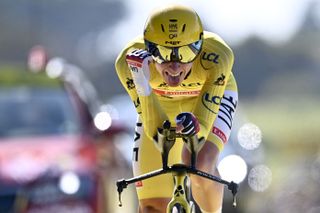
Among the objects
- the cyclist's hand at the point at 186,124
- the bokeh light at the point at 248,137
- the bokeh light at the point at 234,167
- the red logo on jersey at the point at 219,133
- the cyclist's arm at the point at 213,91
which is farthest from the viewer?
the bokeh light at the point at 248,137

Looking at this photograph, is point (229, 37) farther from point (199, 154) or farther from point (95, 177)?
point (199, 154)

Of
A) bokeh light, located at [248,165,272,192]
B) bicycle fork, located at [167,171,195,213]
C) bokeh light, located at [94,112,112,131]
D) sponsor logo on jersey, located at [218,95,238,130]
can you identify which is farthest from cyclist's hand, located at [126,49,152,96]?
bokeh light, located at [248,165,272,192]

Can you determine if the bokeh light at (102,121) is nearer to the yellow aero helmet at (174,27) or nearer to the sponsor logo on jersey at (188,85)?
the sponsor logo on jersey at (188,85)

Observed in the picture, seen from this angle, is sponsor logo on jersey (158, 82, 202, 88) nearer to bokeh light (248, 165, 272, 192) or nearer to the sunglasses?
the sunglasses

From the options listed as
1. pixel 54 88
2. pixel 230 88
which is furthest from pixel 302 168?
pixel 230 88

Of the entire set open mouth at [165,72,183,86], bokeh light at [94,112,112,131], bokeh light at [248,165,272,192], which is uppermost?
bokeh light at [248,165,272,192]

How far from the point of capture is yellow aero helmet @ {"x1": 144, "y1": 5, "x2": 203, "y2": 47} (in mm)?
9266

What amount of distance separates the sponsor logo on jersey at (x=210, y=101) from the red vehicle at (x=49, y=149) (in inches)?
148

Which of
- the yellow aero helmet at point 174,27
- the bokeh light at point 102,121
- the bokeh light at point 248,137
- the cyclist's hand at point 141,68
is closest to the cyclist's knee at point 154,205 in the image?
the cyclist's hand at point 141,68

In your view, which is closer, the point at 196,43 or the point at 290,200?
the point at 196,43

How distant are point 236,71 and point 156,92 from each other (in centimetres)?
4655

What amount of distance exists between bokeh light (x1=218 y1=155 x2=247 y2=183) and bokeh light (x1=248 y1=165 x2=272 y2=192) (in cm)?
59

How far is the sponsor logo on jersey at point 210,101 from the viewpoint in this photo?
9.45m

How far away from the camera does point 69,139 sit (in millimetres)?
13547
